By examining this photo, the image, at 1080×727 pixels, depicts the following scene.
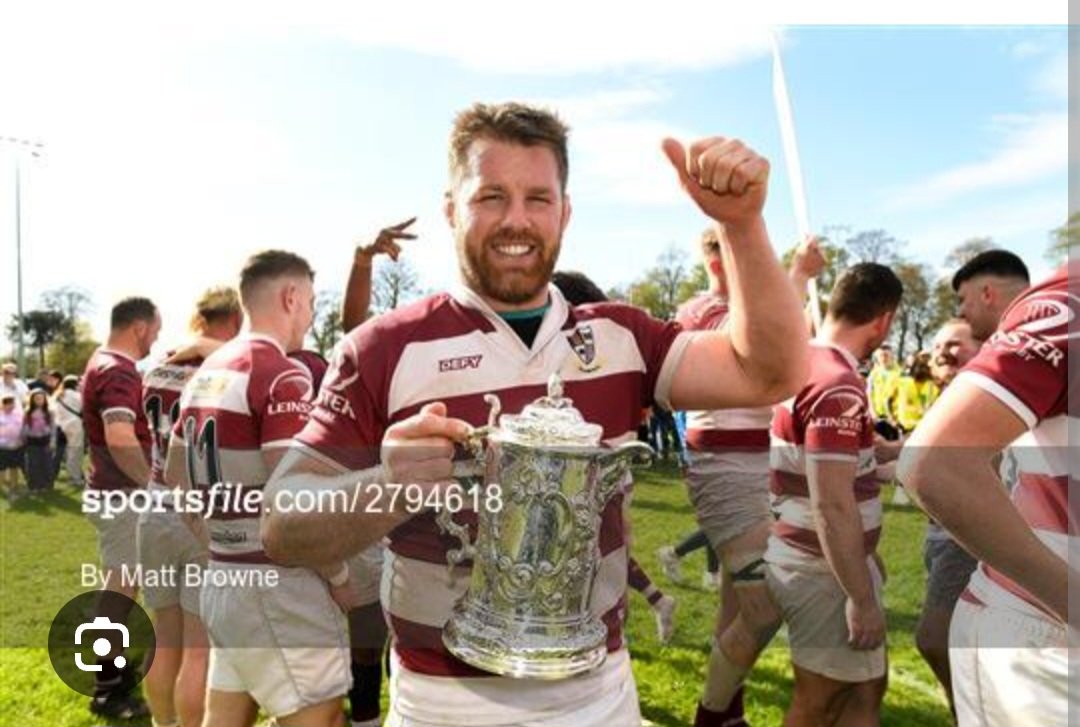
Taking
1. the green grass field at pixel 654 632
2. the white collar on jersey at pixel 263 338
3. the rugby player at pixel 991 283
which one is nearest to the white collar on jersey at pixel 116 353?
the green grass field at pixel 654 632

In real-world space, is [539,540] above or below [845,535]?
above

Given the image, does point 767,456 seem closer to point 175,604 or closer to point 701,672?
point 701,672

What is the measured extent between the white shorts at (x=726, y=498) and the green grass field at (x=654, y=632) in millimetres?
1100

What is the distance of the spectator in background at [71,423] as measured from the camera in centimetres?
1573

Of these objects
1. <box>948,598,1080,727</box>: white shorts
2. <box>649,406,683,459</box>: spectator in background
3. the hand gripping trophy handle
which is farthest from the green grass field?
<box>649,406,683,459</box>: spectator in background

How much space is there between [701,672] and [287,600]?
3.22m

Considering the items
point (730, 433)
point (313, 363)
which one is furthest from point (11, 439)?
point (730, 433)

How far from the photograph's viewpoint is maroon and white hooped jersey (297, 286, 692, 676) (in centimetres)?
197

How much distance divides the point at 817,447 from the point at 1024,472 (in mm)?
1452

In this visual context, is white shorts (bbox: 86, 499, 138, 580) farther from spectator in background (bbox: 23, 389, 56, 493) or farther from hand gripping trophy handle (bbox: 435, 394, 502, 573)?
spectator in background (bbox: 23, 389, 56, 493)

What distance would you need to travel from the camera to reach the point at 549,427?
1.68 metres

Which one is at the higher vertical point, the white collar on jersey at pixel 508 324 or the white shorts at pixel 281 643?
the white collar on jersey at pixel 508 324

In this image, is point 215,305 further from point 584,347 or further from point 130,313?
point 584,347

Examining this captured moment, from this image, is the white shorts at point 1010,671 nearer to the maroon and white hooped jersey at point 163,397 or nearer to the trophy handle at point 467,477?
the trophy handle at point 467,477
